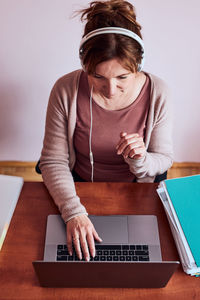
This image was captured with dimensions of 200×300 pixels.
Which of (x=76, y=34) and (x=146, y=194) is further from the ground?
(x=76, y=34)

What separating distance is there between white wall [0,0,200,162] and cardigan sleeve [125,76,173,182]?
1.47 ft

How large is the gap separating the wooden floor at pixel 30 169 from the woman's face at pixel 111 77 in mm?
1221

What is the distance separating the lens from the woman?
909 mm

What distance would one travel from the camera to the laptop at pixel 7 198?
0.93 meters

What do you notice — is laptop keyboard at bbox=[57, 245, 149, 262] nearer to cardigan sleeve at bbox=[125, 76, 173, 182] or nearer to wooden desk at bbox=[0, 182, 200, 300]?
wooden desk at bbox=[0, 182, 200, 300]

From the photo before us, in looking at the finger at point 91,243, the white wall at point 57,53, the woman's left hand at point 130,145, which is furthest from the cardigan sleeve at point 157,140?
the white wall at point 57,53

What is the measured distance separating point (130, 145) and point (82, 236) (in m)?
0.31

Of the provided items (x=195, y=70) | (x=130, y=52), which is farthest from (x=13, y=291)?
(x=195, y=70)

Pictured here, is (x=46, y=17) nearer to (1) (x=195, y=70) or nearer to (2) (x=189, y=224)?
(1) (x=195, y=70)

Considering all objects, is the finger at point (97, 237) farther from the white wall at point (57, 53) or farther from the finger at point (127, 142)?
the white wall at point (57, 53)

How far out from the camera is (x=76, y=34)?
4.81 feet

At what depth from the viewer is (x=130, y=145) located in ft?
3.08

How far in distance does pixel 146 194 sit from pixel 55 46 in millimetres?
898

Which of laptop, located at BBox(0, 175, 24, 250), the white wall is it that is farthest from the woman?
the white wall
